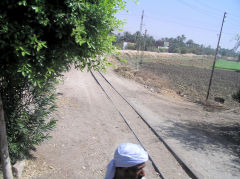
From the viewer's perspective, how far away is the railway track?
568 centimetres

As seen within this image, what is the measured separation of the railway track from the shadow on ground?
81 centimetres

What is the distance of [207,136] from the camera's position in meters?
8.83

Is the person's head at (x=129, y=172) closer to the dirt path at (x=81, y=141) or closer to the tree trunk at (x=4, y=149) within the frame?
the tree trunk at (x=4, y=149)

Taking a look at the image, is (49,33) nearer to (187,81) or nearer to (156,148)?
(156,148)

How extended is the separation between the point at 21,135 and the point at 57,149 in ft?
5.01

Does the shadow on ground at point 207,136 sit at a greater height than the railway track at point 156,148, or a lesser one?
lesser

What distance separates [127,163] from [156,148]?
529cm

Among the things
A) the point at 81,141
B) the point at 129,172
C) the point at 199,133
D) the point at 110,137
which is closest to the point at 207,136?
the point at 199,133

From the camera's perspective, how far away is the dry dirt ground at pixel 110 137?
5305 mm

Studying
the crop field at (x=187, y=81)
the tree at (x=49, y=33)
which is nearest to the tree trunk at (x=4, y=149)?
the tree at (x=49, y=33)

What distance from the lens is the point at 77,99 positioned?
38.8 ft

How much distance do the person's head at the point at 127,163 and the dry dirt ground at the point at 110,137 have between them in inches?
121

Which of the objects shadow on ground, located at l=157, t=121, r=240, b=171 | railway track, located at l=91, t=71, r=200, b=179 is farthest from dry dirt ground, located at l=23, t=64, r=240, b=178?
railway track, located at l=91, t=71, r=200, b=179

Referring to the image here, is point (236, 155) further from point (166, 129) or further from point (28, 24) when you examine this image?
point (28, 24)
